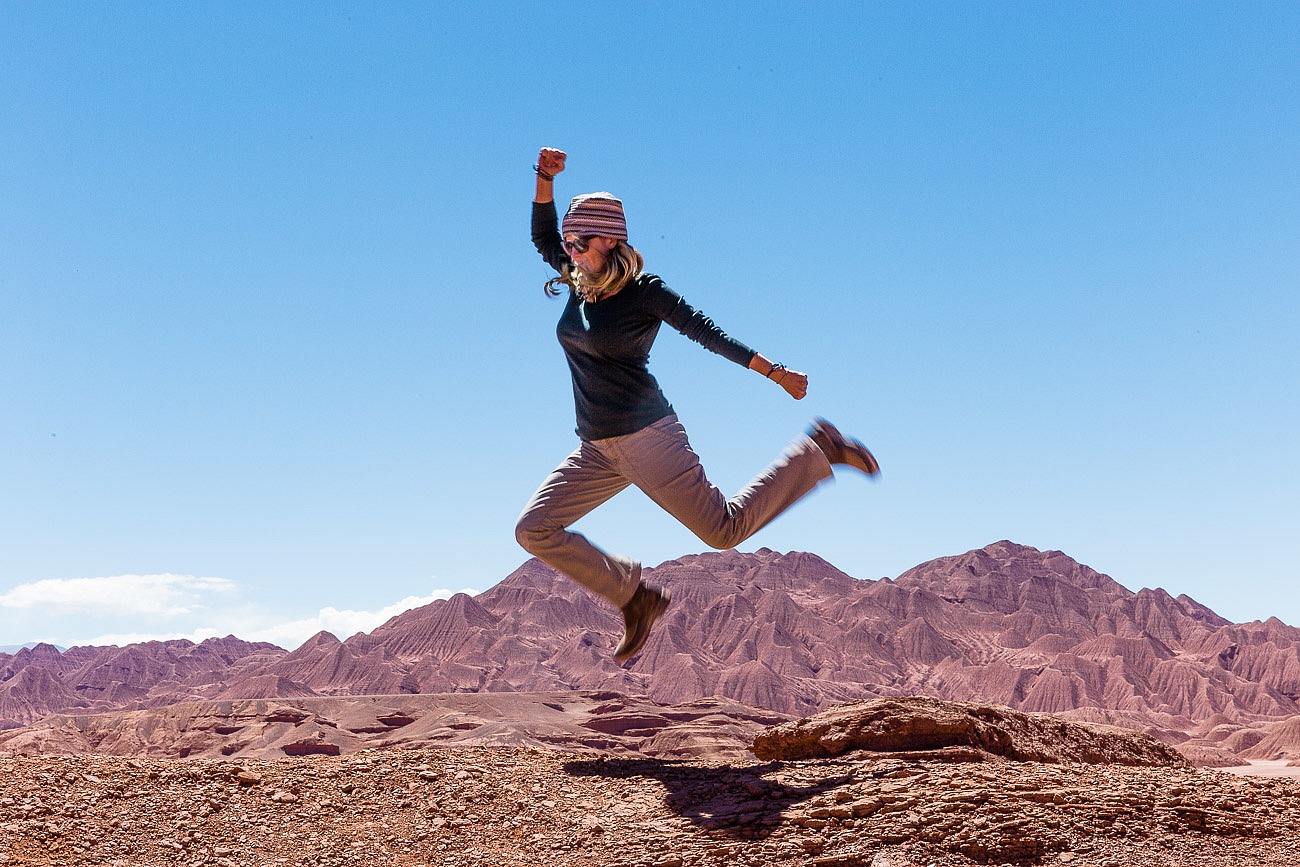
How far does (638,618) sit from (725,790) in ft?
3.15

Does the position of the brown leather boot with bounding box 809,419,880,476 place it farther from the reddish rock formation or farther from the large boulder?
the reddish rock formation

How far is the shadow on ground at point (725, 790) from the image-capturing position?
5.14 m

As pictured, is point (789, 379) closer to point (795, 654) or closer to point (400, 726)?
point (400, 726)

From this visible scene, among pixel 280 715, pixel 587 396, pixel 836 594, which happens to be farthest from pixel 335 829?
pixel 836 594

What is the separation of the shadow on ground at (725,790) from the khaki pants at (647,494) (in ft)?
3.38

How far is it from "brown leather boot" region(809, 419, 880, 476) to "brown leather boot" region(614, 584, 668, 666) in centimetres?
116

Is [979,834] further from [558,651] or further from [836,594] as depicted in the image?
[836,594]

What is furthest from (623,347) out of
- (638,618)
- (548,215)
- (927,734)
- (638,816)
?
(927,734)

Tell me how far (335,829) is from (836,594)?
121 m

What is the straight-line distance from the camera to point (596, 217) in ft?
16.7

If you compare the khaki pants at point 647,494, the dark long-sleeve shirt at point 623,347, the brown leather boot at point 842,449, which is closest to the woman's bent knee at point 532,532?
the khaki pants at point 647,494

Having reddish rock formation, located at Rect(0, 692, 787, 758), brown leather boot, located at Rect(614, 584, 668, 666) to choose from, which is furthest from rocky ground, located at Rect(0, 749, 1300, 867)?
reddish rock formation, located at Rect(0, 692, 787, 758)

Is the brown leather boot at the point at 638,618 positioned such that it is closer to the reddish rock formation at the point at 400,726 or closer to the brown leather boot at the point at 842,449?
the brown leather boot at the point at 842,449

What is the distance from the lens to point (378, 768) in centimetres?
612
